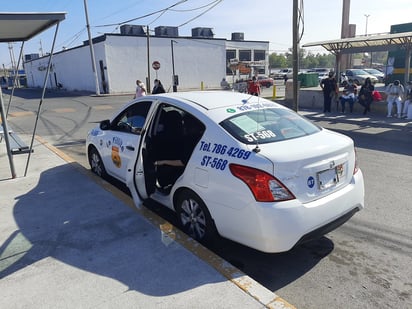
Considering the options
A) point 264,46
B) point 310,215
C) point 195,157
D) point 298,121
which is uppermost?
point 264,46

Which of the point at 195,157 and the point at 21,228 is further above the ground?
the point at 195,157

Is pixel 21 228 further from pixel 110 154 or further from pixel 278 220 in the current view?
pixel 278 220

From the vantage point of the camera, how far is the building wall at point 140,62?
35281 mm

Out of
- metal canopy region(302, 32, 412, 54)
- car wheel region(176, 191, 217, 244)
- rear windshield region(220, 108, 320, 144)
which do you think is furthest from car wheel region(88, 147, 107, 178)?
metal canopy region(302, 32, 412, 54)

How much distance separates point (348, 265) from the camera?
339 cm

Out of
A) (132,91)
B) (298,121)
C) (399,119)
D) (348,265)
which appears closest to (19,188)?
(298,121)

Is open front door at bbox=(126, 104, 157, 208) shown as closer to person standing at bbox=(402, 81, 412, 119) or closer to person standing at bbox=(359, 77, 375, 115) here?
person standing at bbox=(402, 81, 412, 119)

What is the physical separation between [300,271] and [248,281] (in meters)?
0.68

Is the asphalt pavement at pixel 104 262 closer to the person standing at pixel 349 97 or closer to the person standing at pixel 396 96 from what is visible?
the person standing at pixel 396 96

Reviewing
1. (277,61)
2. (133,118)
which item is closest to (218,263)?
(133,118)

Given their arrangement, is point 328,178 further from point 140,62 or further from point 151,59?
point 151,59

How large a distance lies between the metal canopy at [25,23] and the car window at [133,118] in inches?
65.1

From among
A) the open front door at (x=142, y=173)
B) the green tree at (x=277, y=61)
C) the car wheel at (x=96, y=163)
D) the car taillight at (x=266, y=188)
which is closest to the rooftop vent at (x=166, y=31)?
the car wheel at (x=96, y=163)

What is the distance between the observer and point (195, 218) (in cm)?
371
